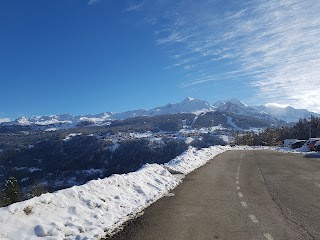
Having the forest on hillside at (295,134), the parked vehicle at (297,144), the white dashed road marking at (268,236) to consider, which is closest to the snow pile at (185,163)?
the white dashed road marking at (268,236)

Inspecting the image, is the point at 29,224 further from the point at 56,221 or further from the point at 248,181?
the point at 248,181

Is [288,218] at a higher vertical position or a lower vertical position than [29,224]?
lower

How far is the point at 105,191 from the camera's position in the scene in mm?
12352

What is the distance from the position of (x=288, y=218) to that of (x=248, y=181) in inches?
331

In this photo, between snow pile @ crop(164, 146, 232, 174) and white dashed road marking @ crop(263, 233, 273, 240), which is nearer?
white dashed road marking @ crop(263, 233, 273, 240)

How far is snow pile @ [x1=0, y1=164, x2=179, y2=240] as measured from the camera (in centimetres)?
796

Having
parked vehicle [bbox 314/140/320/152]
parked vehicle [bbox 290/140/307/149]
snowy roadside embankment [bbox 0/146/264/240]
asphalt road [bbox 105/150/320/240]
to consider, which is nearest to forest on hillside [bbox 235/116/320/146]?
parked vehicle [bbox 290/140/307/149]

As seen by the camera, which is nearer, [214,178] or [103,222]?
[103,222]

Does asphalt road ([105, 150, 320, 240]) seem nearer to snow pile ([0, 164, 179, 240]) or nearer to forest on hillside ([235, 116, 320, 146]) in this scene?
snow pile ([0, 164, 179, 240])

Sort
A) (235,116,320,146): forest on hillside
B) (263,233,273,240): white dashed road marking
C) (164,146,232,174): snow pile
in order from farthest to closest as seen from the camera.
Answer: (235,116,320,146): forest on hillside
(164,146,232,174): snow pile
(263,233,273,240): white dashed road marking

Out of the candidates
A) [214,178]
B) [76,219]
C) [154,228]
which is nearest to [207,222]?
[154,228]

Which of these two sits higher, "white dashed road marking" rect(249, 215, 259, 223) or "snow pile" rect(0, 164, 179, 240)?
"snow pile" rect(0, 164, 179, 240)

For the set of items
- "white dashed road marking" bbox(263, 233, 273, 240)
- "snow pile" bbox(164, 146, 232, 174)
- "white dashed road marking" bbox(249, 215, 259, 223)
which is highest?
"snow pile" bbox(164, 146, 232, 174)

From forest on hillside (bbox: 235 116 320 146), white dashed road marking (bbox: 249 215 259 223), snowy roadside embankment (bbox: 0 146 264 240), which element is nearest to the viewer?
snowy roadside embankment (bbox: 0 146 264 240)
